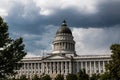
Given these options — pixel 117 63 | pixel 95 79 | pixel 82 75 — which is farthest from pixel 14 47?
pixel 95 79

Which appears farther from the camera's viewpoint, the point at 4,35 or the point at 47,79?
the point at 47,79

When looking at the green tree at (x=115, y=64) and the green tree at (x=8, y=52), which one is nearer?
the green tree at (x=8, y=52)

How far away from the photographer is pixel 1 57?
55938 mm

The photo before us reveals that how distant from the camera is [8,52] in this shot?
186 ft

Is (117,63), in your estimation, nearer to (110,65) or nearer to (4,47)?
(110,65)

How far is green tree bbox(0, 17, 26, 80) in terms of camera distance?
56219 millimetres

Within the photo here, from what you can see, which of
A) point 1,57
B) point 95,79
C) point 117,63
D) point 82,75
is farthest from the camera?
point 95,79

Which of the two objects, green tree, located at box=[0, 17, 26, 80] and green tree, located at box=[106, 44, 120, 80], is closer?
green tree, located at box=[0, 17, 26, 80]

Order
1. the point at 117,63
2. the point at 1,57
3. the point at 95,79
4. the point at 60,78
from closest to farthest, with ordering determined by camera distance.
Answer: the point at 1,57
the point at 117,63
the point at 95,79
the point at 60,78

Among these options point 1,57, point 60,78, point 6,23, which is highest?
point 6,23

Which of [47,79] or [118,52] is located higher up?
[118,52]

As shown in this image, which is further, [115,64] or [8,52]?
[115,64]

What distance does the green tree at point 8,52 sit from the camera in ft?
184

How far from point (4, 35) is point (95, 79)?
94.6 m
